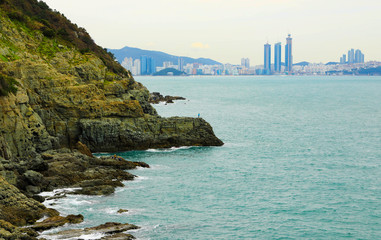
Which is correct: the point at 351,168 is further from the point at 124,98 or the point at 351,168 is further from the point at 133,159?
the point at 124,98

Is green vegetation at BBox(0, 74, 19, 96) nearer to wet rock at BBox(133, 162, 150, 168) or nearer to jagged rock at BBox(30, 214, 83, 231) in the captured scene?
wet rock at BBox(133, 162, 150, 168)

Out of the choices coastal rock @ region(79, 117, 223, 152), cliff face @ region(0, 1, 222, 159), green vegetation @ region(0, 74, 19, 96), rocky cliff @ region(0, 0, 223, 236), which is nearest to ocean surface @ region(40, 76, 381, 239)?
coastal rock @ region(79, 117, 223, 152)

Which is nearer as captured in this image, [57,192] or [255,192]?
[57,192]

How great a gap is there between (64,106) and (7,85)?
10.7 metres

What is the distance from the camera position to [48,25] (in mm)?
65438

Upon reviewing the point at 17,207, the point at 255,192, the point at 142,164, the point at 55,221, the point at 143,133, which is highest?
the point at 143,133

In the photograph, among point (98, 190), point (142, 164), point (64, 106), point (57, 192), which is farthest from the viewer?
point (64, 106)

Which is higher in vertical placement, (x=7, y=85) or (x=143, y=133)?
(x=7, y=85)

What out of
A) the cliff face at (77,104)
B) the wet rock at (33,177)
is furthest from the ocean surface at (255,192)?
the wet rock at (33,177)

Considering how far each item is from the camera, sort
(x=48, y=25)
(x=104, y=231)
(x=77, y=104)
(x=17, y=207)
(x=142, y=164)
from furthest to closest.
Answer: (x=48, y=25) → (x=77, y=104) → (x=142, y=164) → (x=17, y=207) → (x=104, y=231)

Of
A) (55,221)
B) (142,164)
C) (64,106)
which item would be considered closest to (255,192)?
(142,164)

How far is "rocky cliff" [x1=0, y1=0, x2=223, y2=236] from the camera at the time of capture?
4172 centimetres

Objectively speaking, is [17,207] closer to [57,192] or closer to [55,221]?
[55,221]

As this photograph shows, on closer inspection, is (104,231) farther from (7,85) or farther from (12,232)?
(7,85)
